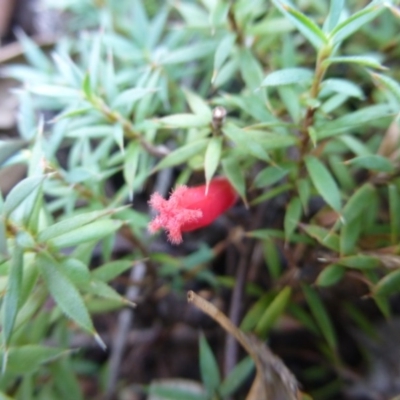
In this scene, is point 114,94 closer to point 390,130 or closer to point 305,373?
point 390,130

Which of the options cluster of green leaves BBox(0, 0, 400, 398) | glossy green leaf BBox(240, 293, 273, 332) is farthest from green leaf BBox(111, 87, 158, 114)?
glossy green leaf BBox(240, 293, 273, 332)

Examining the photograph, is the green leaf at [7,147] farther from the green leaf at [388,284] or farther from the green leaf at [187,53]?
the green leaf at [388,284]

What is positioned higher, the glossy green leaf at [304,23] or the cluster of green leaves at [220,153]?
the glossy green leaf at [304,23]

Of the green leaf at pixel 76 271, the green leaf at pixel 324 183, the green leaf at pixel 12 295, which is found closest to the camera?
the green leaf at pixel 12 295

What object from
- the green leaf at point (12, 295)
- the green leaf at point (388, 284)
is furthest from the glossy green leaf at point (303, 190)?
the green leaf at point (12, 295)

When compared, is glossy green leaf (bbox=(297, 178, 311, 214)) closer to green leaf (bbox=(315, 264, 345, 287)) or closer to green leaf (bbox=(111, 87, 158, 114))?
green leaf (bbox=(315, 264, 345, 287))
